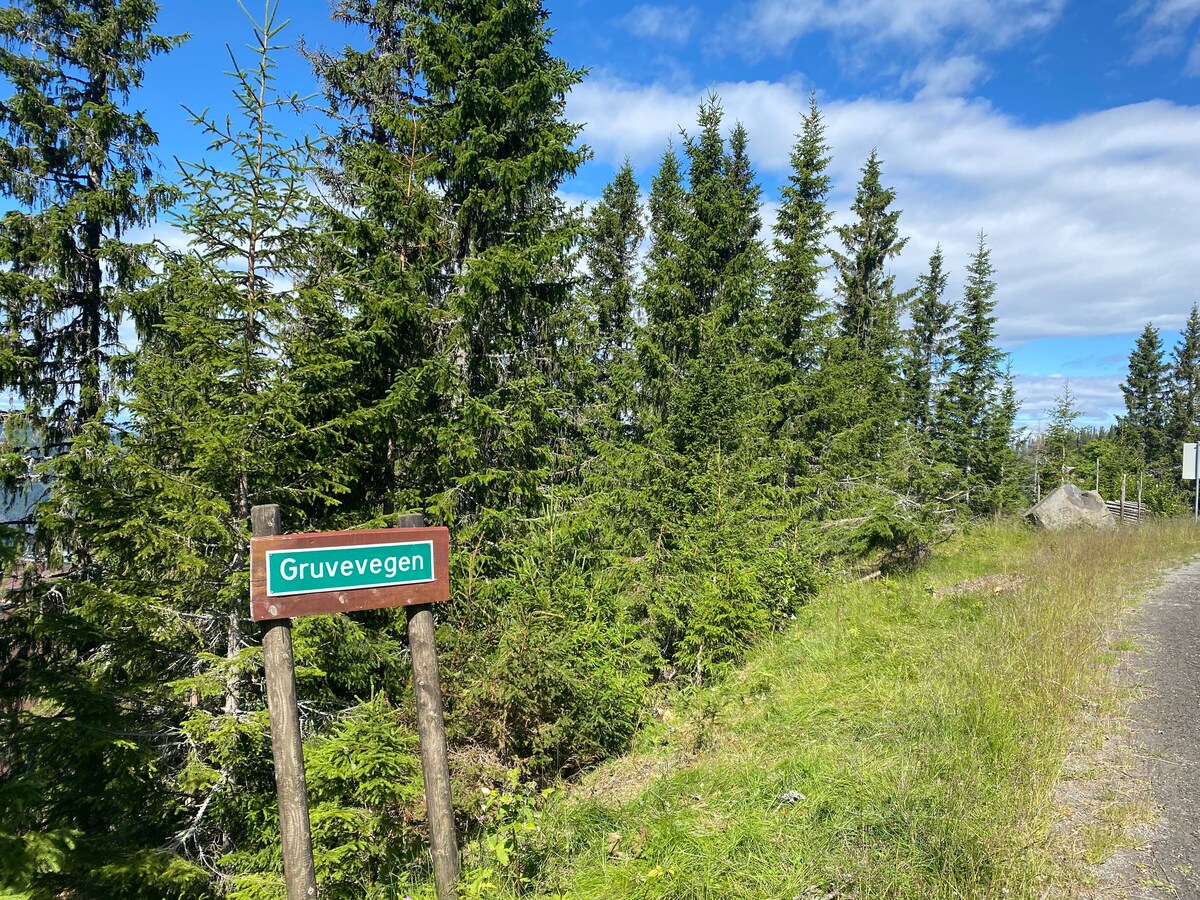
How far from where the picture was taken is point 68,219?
376 inches

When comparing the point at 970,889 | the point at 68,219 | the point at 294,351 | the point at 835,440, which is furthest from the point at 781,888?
the point at 835,440

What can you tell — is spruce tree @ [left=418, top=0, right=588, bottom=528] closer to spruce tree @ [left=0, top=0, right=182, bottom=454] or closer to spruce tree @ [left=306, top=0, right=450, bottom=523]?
spruce tree @ [left=306, top=0, right=450, bottom=523]

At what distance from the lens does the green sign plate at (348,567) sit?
2965 mm

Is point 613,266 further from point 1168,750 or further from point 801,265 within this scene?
point 1168,750

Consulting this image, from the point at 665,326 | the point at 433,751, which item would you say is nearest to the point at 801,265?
the point at 665,326

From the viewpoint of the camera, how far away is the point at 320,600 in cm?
304

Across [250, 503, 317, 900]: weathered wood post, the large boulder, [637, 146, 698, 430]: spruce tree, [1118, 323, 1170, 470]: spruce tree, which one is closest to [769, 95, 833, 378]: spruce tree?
[637, 146, 698, 430]: spruce tree

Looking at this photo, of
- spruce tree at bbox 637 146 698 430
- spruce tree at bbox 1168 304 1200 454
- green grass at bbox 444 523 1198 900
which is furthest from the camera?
spruce tree at bbox 1168 304 1200 454

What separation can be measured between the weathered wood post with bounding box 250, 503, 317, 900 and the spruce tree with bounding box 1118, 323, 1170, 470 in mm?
58550

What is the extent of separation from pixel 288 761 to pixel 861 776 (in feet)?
12.0

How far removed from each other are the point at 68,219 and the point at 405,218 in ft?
18.4

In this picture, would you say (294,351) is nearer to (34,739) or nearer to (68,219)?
(34,739)

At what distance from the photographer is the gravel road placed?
3137mm

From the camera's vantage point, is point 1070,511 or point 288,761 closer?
point 288,761
